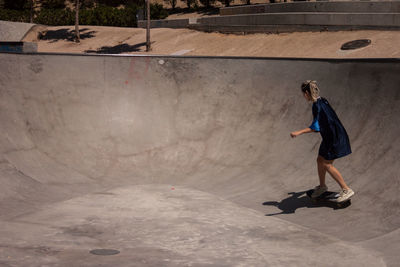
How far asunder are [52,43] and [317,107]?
34.2 metres

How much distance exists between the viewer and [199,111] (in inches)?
406

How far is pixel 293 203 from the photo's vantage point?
24.6ft

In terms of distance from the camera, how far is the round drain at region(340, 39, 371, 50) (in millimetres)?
19983

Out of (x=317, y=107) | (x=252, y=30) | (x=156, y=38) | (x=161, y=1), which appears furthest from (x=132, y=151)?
(x=161, y=1)

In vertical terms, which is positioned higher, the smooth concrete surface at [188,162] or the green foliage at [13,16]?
the green foliage at [13,16]

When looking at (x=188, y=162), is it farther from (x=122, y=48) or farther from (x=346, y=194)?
(x=122, y=48)

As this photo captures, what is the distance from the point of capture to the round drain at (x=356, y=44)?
1998 cm

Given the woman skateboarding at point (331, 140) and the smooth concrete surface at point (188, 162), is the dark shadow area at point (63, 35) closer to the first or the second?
the smooth concrete surface at point (188, 162)

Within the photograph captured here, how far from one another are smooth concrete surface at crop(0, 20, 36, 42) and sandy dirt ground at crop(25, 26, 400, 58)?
0.78 meters

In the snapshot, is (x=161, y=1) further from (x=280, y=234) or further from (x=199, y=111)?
(x=280, y=234)

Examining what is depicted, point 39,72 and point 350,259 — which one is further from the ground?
point 39,72

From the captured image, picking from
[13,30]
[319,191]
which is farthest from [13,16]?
[319,191]

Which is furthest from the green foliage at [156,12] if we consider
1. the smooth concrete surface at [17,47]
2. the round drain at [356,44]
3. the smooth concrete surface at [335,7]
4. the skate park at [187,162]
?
the skate park at [187,162]

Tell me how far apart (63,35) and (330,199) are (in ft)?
117
